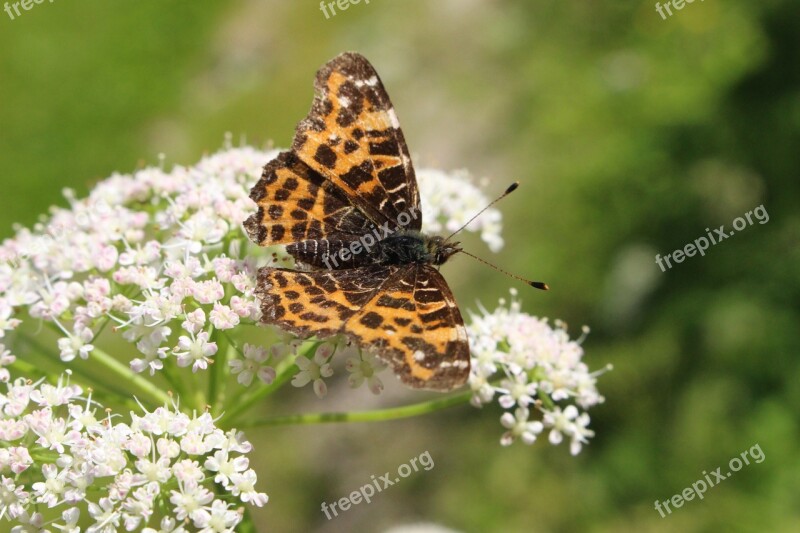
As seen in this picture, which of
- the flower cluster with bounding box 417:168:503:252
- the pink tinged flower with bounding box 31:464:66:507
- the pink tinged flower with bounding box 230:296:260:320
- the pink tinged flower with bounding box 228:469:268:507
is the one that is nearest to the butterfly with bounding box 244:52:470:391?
the pink tinged flower with bounding box 230:296:260:320

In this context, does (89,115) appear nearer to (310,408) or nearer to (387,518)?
(310,408)

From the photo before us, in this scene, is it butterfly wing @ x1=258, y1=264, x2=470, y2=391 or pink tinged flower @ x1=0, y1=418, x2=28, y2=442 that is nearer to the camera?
butterfly wing @ x1=258, y1=264, x2=470, y2=391

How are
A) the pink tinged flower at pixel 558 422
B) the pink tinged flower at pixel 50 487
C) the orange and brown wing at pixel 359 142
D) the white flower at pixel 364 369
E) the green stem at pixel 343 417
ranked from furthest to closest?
the orange and brown wing at pixel 359 142
the pink tinged flower at pixel 558 422
the green stem at pixel 343 417
the white flower at pixel 364 369
the pink tinged flower at pixel 50 487

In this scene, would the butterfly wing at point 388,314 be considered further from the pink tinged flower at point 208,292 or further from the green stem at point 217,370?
the green stem at point 217,370

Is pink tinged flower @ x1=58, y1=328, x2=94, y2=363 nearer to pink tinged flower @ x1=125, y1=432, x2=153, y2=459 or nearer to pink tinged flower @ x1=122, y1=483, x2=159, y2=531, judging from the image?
pink tinged flower @ x1=125, y1=432, x2=153, y2=459

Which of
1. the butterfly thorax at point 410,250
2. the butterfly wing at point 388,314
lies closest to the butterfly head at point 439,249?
the butterfly thorax at point 410,250

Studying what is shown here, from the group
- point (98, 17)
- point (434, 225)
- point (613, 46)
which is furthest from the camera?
point (98, 17)

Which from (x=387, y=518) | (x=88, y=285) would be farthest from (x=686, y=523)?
(x=88, y=285)
